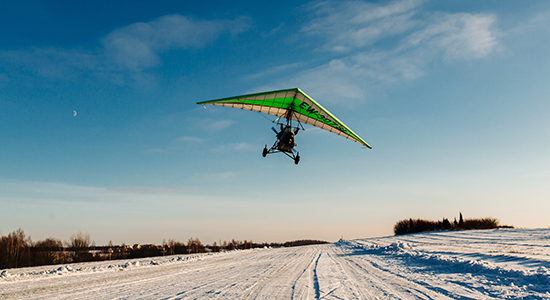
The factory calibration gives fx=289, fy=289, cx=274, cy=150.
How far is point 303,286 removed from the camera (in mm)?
6930

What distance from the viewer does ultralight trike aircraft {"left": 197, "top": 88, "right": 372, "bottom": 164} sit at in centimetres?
1652

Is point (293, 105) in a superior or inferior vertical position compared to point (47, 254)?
superior

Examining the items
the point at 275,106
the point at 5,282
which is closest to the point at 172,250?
the point at 275,106

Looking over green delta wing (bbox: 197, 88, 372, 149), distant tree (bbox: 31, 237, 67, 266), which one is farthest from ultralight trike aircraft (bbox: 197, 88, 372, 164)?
distant tree (bbox: 31, 237, 67, 266)

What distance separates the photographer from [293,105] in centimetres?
1839

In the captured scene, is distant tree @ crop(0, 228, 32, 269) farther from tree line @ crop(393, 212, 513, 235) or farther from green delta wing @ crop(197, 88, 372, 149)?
tree line @ crop(393, 212, 513, 235)

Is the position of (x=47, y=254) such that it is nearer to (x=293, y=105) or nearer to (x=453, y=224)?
(x=293, y=105)

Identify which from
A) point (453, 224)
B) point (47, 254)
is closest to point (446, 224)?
point (453, 224)

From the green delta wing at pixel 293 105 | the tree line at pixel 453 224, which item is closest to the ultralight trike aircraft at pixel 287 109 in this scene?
the green delta wing at pixel 293 105

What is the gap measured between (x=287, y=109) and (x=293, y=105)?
21.8 inches

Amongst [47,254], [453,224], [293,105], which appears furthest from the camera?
[453,224]

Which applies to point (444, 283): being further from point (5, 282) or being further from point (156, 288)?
point (5, 282)

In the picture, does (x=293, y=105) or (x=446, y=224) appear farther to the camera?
(x=446, y=224)

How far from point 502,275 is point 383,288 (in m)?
3.28
